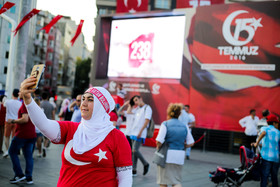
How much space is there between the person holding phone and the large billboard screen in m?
13.5

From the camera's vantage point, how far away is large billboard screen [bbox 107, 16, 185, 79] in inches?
646

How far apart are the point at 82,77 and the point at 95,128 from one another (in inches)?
2712

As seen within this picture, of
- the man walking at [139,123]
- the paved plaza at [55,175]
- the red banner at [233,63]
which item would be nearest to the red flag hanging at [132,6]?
the red banner at [233,63]

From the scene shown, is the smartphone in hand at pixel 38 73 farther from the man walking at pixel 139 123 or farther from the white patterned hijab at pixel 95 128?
the man walking at pixel 139 123

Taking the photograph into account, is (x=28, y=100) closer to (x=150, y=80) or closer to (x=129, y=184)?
(x=129, y=184)

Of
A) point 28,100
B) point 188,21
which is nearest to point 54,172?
point 28,100

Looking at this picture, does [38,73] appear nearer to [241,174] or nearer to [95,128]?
[95,128]

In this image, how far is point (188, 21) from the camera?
16.1m

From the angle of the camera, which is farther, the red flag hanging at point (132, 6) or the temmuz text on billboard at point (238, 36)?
the red flag hanging at point (132, 6)

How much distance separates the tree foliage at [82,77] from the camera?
6944 centimetres

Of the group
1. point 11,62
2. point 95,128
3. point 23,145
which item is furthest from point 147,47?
point 95,128

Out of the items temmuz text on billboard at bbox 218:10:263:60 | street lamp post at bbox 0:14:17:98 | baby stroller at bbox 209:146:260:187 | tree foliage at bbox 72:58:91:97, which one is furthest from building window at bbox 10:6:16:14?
tree foliage at bbox 72:58:91:97

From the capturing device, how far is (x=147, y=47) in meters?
17.0

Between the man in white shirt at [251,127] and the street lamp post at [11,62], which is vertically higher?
the street lamp post at [11,62]
